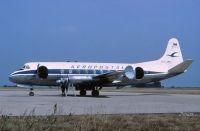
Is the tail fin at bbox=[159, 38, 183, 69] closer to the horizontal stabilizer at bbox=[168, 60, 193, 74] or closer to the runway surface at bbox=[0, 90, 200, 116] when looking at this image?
the horizontal stabilizer at bbox=[168, 60, 193, 74]

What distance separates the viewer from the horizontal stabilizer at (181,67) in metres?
47.5

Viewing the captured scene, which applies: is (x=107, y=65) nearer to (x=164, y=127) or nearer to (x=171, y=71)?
(x=171, y=71)

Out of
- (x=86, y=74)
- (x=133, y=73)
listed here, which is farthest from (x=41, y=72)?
(x=133, y=73)

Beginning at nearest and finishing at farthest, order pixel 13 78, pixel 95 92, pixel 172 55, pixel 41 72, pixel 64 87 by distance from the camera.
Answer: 1. pixel 64 87
2. pixel 41 72
3. pixel 13 78
4. pixel 95 92
5. pixel 172 55

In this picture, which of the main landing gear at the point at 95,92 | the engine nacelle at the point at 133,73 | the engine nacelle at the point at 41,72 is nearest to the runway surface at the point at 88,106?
the engine nacelle at the point at 41,72

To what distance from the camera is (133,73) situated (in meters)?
46.2

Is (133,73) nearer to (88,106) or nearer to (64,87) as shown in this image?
(64,87)

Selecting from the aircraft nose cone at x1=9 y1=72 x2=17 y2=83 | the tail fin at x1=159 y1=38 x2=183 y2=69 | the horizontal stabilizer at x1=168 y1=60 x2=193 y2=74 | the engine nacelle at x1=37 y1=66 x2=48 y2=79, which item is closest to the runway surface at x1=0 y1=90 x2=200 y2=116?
the engine nacelle at x1=37 y1=66 x2=48 y2=79

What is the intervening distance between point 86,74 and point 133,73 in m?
A: 5.40

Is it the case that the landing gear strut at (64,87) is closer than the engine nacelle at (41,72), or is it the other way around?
the landing gear strut at (64,87)

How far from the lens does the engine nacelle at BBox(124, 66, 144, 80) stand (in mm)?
45688

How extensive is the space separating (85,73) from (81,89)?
192cm

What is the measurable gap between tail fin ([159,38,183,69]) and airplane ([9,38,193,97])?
82.6 inches

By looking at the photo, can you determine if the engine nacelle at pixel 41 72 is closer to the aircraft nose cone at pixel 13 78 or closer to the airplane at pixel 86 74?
the airplane at pixel 86 74
